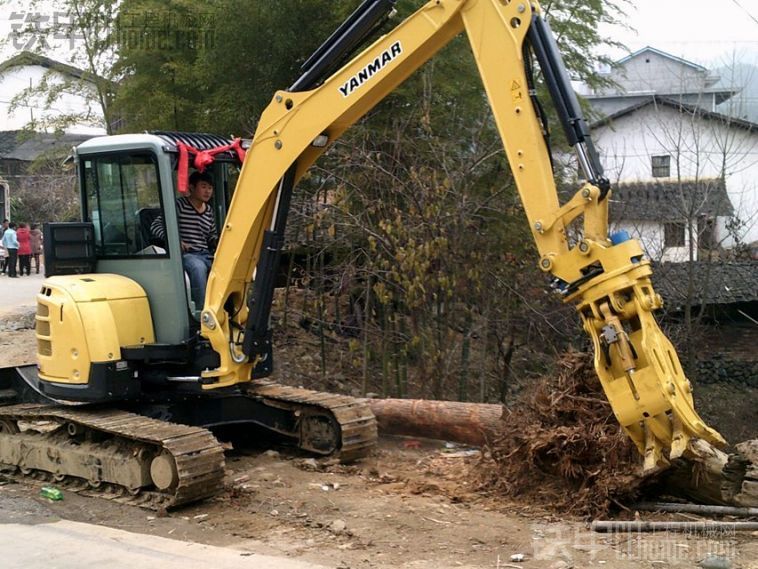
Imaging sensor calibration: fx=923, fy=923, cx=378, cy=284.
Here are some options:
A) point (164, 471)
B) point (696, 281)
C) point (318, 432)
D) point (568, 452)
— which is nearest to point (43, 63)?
point (696, 281)

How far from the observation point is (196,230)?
7.77m

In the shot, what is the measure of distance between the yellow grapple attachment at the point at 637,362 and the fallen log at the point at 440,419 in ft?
9.30

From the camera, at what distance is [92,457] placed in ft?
24.2

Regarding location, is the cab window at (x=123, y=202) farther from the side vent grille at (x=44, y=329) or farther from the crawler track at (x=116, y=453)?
the crawler track at (x=116, y=453)

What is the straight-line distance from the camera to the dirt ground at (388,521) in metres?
5.32

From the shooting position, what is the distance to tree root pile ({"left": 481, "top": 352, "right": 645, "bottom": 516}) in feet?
19.8

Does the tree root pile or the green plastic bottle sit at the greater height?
the tree root pile

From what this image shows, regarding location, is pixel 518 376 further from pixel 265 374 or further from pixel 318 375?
pixel 265 374

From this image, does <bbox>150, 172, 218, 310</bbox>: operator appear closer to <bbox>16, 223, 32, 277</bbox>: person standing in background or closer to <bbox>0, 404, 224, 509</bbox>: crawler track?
<bbox>0, 404, 224, 509</bbox>: crawler track

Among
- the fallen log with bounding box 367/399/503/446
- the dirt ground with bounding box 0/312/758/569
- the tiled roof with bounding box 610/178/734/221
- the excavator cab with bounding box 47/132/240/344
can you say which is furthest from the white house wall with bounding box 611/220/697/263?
the excavator cab with bounding box 47/132/240/344

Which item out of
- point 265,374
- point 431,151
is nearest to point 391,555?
point 265,374

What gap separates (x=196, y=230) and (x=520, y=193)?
10.2ft

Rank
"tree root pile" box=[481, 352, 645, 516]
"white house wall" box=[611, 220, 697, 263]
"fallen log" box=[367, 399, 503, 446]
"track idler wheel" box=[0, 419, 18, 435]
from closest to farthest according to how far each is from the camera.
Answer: "tree root pile" box=[481, 352, 645, 516] → "track idler wheel" box=[0, 419, 18, 435] → "fallen log" box=[367, 399, 503, 446] → "white house wall" box=[611, 220, 697, 263]

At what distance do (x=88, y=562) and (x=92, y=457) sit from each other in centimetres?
194
